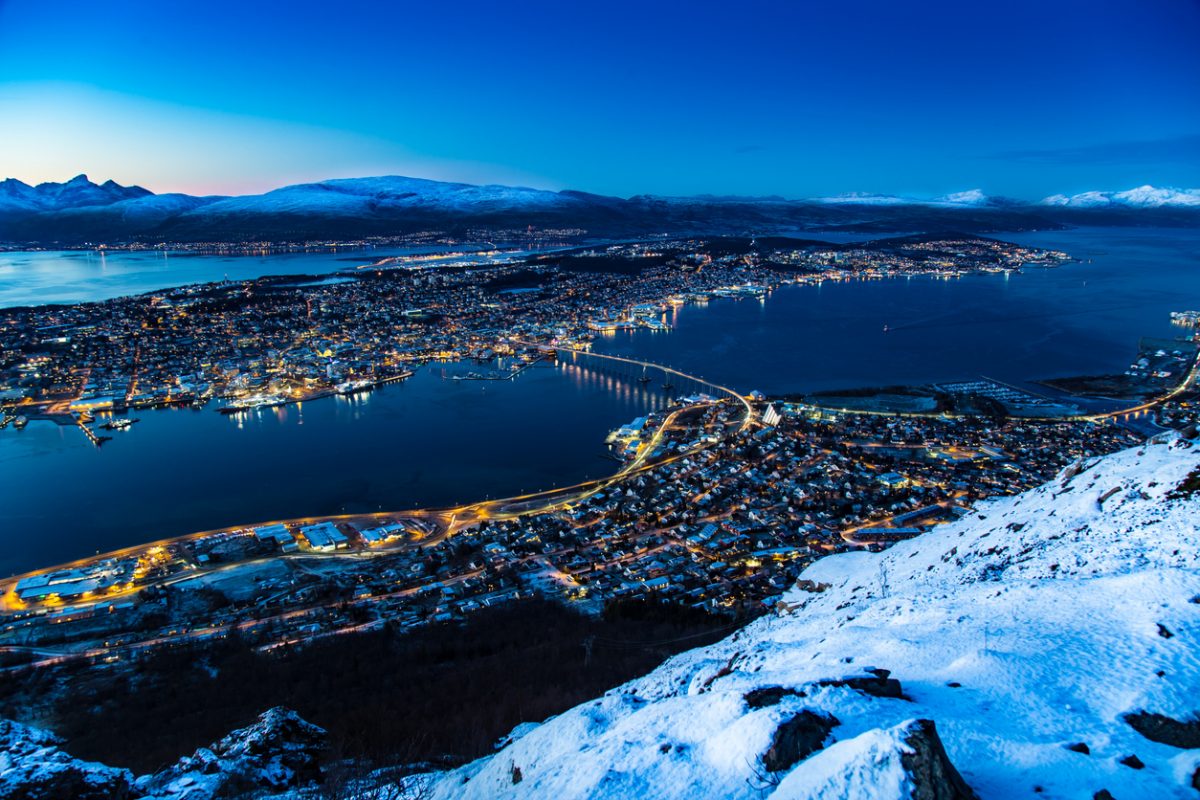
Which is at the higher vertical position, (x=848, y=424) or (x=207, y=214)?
(x=207, y=214)

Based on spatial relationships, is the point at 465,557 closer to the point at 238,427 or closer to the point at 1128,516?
the point at 1128,516

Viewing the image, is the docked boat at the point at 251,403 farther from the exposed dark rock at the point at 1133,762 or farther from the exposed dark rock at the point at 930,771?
the exposed dark rock at the point at 1133,762

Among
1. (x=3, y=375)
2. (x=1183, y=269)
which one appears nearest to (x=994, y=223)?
(x=1183, y=269)

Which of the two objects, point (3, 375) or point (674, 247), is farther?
point (674, 247)

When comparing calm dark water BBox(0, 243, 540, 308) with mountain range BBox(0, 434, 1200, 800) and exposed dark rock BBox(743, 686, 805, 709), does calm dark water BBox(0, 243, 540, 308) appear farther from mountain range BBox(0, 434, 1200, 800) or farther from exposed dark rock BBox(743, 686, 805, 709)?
exposed dark rock BBox(743, 686, 805, 709)

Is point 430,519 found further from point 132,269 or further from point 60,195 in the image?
point 60,195

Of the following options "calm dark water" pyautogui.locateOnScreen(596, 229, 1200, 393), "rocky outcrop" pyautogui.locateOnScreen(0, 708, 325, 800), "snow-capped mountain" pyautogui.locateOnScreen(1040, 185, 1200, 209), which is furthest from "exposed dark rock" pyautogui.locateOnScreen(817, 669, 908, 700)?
"snow-capped mountain" pyautogui.locateOnScreen(1040, 185, 1200, 209)

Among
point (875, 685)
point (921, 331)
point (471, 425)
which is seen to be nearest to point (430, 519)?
point (471, 425)

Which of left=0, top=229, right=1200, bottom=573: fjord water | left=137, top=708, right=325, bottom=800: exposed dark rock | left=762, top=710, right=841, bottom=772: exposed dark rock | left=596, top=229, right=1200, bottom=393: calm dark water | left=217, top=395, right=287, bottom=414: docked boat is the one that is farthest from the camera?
left=596, top=229, right=1200, bottom=393: calm dark water
